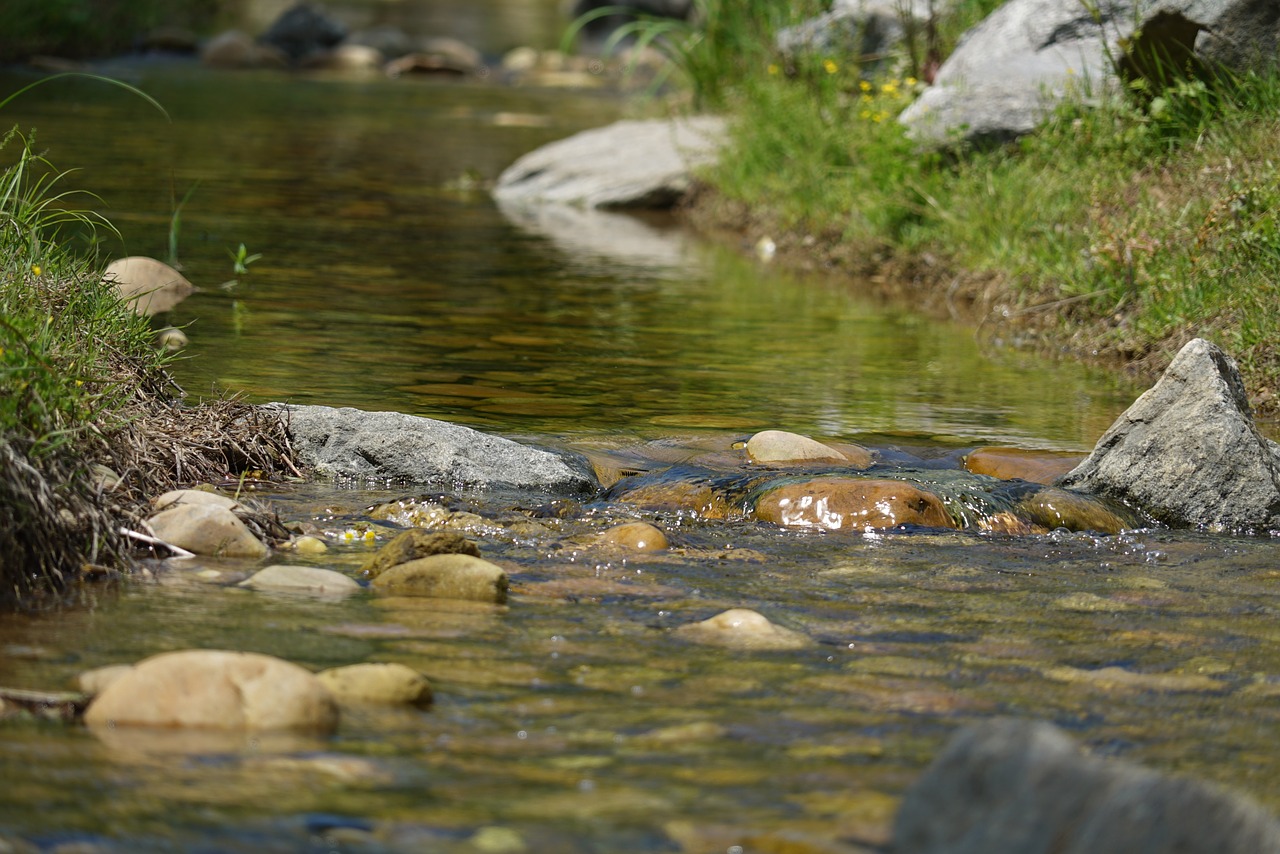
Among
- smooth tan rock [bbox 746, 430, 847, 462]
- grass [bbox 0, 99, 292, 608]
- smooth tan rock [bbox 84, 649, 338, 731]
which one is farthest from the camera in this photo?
smooth tan rock [bbox 746, 430, 847, 462]

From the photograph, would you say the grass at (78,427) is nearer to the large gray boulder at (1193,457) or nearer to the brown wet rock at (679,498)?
the brown wet rock at (679,498)

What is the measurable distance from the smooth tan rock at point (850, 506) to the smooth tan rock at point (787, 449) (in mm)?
542

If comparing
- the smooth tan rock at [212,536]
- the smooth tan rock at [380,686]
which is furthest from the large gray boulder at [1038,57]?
the smooth tan rock at [380,686]

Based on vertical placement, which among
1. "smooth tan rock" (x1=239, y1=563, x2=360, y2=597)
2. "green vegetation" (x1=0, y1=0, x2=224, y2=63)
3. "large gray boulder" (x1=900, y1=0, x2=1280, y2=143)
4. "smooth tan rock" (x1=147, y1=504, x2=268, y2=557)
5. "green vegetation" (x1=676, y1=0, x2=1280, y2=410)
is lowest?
"smooth tan rock" (x1=239, y1=563, x2=360, y2=597)

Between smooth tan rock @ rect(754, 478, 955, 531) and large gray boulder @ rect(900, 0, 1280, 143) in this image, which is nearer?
→ smooth tan rock @ rect(754, 478, 955, 531)

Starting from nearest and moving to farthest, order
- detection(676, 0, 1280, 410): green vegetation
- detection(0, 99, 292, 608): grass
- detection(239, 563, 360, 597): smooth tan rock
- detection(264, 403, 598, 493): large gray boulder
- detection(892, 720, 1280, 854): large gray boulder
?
detection(892, 720, 1280, 854): large gray boulder, detection(0, 99, 292, 608): grass, detection(239, 563, 360, 597): smooth tan rock, detection(264, 403, 598, 493): large gray boulder, detection(676, 0, 1280, 410): green vegetation

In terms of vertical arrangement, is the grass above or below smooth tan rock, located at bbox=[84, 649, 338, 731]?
above

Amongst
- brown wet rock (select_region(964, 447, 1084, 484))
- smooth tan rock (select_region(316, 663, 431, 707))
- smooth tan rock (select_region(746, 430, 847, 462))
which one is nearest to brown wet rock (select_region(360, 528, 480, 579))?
smooth tan rock (select_region(316, 663, 431, 707))

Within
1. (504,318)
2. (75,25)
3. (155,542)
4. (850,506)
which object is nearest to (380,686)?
(155,542)

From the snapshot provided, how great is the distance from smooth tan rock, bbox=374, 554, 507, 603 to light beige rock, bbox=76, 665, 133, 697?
98 centimetres

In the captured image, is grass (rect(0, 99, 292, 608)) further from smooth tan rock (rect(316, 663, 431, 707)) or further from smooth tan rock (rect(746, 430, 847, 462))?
smooth tan rock (rect(746, 430, 847, 462))

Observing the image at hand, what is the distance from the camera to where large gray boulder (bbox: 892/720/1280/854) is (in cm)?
235

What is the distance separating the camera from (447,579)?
13.8 feet

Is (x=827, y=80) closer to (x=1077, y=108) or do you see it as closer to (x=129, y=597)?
(x=1077, y=108)
